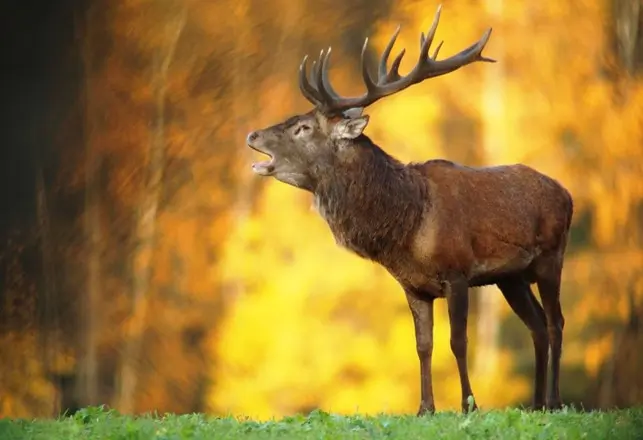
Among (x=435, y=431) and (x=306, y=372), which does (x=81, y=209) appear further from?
(x=435, y=431)

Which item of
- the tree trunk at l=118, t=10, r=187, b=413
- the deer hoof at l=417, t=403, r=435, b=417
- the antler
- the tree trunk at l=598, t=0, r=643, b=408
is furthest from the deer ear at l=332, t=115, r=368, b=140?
the tree trunk at l=598, t=0, r=643, b=408

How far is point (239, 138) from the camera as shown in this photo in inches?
456

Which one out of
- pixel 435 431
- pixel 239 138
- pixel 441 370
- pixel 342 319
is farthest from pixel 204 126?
pixel 435 431

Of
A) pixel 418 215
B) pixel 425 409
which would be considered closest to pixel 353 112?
pixel 418 215

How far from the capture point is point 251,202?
1147cm

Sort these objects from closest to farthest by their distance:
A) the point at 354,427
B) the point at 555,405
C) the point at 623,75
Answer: the point at 354,427, the point at 555,405, the point at 623,75

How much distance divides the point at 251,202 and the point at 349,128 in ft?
11.1

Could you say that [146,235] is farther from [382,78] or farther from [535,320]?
[535,320]

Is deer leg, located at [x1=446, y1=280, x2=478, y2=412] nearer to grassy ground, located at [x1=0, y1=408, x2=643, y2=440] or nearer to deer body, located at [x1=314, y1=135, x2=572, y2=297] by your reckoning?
deer body, located at [x1=314, y1=135, x2=572, y2=297]

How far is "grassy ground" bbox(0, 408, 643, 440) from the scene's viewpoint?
6586 millimetres

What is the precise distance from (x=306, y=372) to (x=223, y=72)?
2.92 meters

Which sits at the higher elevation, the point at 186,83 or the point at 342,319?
the point at 186,83

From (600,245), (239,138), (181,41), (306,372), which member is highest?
(181,41)

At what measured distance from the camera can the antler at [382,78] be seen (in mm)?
8211
